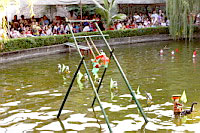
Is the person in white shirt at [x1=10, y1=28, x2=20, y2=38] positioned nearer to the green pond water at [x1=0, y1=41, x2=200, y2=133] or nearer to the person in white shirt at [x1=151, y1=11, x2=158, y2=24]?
the green pond water at [x1=0, y1=41, x2=200, y2=133]

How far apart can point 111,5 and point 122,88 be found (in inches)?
668

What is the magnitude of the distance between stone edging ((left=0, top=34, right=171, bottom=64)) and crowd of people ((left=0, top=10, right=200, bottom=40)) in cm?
157

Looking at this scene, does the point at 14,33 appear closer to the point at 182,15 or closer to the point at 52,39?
the point at 52,39

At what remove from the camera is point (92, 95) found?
1195 centimetres

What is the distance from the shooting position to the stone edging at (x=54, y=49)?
19908mm

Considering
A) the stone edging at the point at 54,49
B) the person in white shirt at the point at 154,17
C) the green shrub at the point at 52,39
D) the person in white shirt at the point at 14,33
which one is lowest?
the stone edging at the point at 54,49

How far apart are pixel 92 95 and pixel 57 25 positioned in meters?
15.3

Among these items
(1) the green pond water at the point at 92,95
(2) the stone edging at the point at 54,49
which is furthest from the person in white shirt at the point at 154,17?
(1) the green pond water at the point at 92,95

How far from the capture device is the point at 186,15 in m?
27.5

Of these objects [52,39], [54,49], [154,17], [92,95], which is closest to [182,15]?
[154,17]

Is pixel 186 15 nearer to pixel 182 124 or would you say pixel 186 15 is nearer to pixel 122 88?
pixel 122 88

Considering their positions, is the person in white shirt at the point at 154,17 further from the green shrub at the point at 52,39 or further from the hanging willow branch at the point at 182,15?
the hanging willow branch at the point at 182,15

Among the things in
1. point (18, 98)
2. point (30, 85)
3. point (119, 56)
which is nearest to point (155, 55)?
point (119, 56)

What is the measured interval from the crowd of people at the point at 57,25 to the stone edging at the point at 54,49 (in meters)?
1.57
